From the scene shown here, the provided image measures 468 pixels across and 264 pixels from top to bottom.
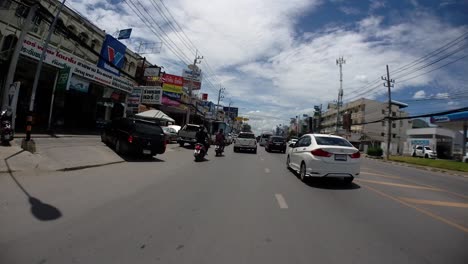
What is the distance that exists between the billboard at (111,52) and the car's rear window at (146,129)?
40.7ft

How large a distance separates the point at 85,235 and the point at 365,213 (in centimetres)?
543

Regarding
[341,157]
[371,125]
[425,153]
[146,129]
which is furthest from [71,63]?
[371,125]

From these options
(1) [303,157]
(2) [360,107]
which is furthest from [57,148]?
(2) [360,107]

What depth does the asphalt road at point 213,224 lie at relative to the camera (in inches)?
166

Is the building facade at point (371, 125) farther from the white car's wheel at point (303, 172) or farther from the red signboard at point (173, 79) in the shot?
the white car's wheel at point (303, 172)

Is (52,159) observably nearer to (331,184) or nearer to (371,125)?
(331,184)

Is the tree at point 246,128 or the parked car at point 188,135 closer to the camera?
the parked car at point 188,135

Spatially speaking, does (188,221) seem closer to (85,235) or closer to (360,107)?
(85,235)

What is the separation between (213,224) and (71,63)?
2033 cm

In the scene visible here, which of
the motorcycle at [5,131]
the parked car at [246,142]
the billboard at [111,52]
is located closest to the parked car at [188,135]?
the parked car at [246,142]

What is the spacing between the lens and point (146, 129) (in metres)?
15.5

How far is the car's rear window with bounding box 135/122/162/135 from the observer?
1525 cm

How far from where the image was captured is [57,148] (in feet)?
42.7

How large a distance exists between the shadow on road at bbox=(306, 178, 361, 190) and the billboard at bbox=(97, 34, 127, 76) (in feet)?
66.2
